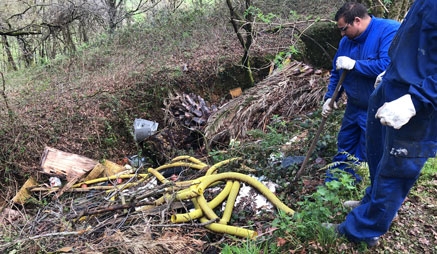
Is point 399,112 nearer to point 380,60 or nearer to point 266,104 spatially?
point 380,60

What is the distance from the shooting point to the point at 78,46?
32.5ft

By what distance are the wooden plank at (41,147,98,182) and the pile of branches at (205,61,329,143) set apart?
6.69ft

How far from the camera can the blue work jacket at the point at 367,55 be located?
2811 mm

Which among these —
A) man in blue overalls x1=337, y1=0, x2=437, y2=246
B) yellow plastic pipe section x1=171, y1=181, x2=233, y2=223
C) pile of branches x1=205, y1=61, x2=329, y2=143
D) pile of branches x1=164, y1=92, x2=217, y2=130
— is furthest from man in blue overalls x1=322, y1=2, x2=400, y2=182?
pile of branches x1=164, y1=92, x2=217, y2=130

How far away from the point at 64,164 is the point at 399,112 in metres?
4.62

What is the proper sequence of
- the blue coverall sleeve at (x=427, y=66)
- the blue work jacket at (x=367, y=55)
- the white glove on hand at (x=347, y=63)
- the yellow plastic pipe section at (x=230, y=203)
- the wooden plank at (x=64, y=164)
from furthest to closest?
the wooden plank at (x=64, y=164) < the yellow plastic pipe section at (x=230, y=203) < the white glove on hand at (x=347, y=63) < the blue work jacket at (x=367, y=55) < the blue coverall sleeve at (x=427, y=66)

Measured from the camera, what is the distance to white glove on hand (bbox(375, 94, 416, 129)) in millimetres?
1693

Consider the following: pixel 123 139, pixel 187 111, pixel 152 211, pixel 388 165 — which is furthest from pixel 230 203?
pixel 123 139

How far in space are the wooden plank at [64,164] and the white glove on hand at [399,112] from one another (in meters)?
4.31

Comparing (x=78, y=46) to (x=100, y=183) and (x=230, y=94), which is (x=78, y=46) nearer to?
(x=230, y=94)

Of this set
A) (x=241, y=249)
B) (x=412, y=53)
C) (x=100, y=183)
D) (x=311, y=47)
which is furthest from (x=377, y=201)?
(x=311, y=47)

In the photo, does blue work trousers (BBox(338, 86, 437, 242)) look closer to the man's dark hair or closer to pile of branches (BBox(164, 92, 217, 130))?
the man's dark hair

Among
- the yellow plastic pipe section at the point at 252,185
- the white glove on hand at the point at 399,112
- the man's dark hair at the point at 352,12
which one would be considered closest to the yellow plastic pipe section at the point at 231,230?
the yellow plastic pipe section at the point at 252,185

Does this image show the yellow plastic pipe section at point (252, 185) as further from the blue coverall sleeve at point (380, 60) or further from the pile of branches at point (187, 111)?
the pile of branches at point (187, 111)
